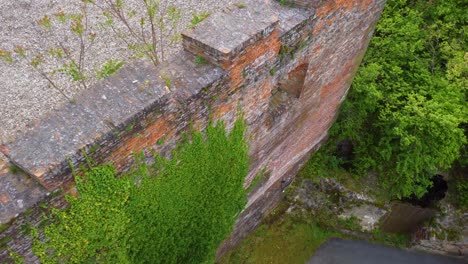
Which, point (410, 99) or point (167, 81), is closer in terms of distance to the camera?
point (167, 81)

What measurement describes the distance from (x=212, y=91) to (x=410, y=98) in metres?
5.52

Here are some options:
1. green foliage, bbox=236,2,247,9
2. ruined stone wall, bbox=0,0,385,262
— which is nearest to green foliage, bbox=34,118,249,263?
ruined stone wall, bbox=0,0,385,262

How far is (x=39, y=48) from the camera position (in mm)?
8172

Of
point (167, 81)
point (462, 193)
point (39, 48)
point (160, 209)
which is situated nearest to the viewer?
point (167, 81)

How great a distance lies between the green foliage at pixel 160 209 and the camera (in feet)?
15.3

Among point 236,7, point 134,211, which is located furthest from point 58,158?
point 236,7

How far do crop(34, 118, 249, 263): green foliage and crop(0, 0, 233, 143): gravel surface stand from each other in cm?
284

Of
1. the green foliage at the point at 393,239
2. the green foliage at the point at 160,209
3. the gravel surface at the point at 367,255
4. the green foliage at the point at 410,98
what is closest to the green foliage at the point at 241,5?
the green foliage at the point at 160,209

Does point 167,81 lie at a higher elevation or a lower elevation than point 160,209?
higher

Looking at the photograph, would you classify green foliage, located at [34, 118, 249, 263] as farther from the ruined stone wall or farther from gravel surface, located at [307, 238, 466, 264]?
gravel surface, located at [307, 238, 466, 264]

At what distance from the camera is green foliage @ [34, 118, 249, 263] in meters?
4.66

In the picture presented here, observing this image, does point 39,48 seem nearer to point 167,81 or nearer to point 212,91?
point 167,81

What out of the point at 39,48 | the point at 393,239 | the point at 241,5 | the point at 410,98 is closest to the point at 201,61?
the point at 241,5

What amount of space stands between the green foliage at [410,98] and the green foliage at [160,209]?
3974 millimetres
